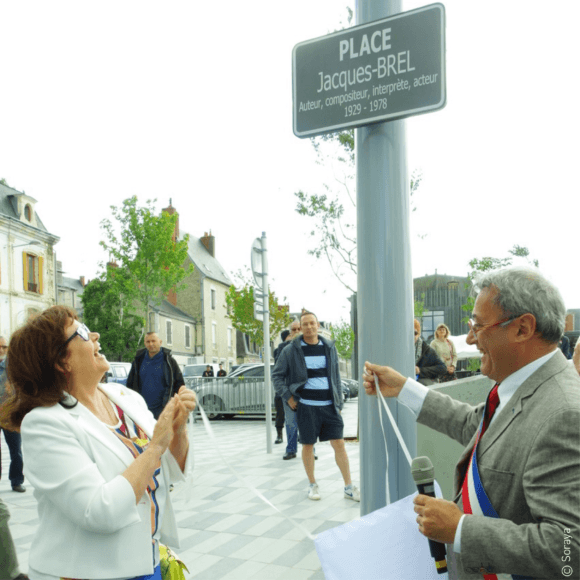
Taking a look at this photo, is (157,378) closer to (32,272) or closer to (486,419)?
(486,419)

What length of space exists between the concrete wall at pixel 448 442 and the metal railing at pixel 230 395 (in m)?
11.5

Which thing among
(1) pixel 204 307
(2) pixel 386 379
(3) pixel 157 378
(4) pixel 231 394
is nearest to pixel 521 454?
(2) pixel 386 379

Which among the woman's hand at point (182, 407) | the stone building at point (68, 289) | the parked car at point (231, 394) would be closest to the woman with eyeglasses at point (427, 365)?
the woman's hand at point (182, 407)

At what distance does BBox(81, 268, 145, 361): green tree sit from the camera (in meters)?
35.7

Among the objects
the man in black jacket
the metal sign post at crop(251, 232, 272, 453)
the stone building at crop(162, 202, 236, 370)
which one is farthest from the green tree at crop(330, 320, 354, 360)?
the man in black jacket

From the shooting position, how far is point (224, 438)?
12.4 meters

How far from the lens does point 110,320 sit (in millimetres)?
36188

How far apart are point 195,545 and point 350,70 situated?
154 inches

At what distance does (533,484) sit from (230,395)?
49.8 ft

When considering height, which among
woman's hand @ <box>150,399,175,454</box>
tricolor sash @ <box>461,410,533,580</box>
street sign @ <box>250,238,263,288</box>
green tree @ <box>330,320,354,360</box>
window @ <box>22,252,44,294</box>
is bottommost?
green tree @ <box>330,320,354,360</box>

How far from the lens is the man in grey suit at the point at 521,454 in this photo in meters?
1.40

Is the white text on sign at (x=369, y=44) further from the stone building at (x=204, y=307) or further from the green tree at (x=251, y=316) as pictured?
the stone building at (x=204, y=307)

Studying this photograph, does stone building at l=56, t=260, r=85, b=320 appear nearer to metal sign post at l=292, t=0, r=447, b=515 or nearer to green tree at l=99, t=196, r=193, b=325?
green tree at l=99, t=196, r=193, b=325

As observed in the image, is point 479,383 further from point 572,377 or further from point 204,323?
point 204,323
